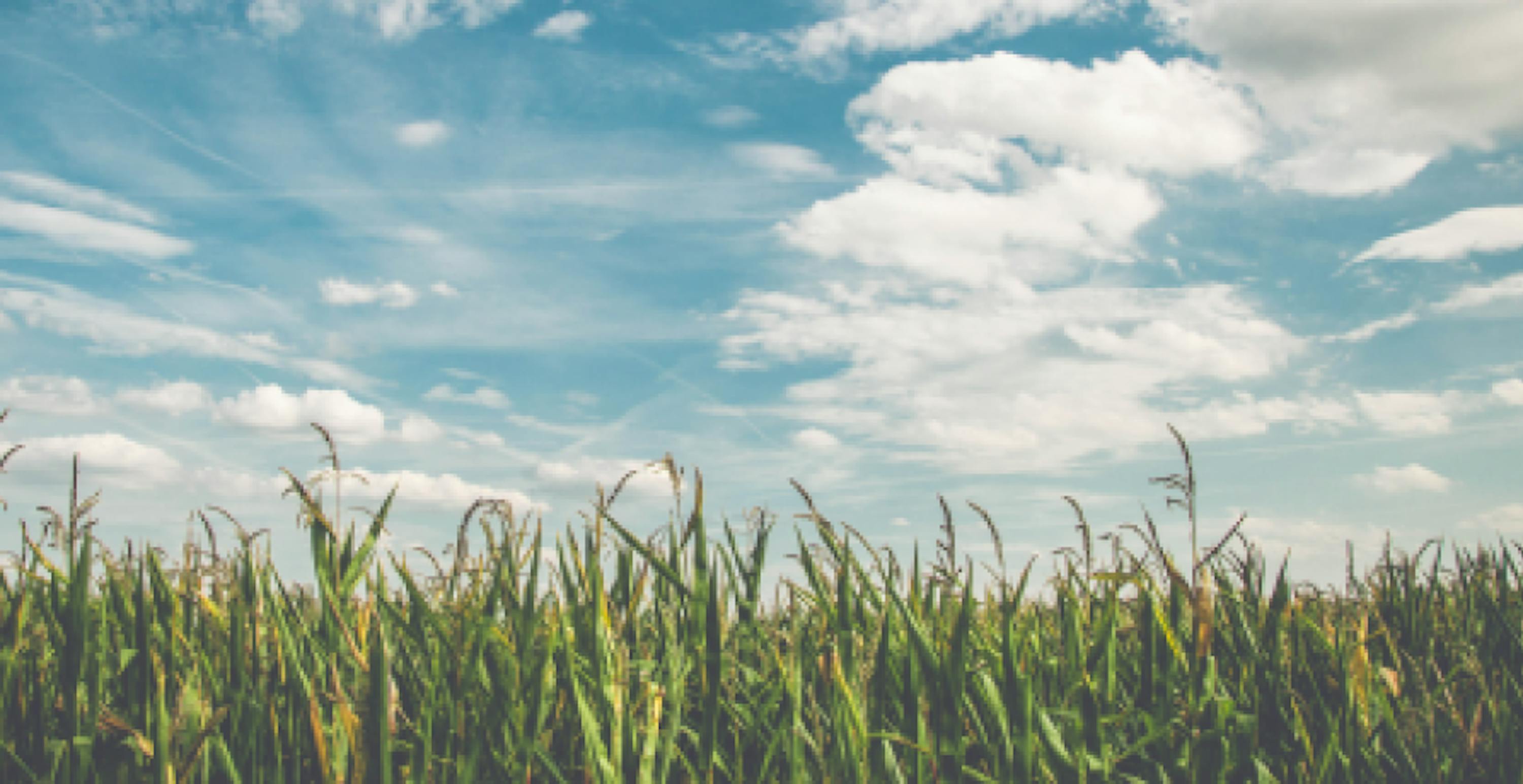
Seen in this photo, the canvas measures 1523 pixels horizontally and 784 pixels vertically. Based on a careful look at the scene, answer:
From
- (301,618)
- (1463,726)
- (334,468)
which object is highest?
(334,468)

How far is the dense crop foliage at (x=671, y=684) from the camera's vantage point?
255 cm

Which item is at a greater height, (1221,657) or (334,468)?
(334,468)

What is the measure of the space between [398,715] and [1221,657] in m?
2.81

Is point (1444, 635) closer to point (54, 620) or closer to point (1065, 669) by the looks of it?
point (1065, 669)

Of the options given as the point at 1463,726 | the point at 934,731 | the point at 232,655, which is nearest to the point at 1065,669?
the point at 934,731

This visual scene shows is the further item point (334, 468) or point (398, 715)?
point (398, 715)

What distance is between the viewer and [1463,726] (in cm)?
308

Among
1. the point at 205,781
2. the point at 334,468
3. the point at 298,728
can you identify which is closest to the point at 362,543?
the point at 334,468

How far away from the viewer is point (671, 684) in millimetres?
2641

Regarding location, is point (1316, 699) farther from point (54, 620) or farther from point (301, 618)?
point (54, 620)

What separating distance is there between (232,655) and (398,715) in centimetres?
50

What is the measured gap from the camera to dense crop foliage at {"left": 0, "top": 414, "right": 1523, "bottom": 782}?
8.38 ft

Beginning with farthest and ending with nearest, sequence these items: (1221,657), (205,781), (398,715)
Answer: (1221,657) < (398,715) < (205,781)

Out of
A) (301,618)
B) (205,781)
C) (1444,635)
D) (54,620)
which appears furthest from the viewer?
(1444,635)
